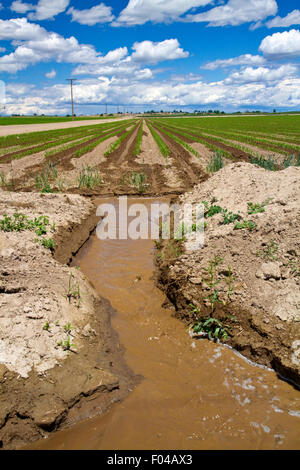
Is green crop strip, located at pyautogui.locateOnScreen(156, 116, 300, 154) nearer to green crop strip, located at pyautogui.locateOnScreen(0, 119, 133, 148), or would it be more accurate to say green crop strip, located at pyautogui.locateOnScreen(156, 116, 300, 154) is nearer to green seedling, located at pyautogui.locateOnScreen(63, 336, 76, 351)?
green crop strip, located at pyautogui.locateOnScreen(0, 119, 133, 148)

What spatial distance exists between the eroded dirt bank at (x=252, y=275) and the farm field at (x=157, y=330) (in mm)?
22

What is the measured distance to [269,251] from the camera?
18.7 feet

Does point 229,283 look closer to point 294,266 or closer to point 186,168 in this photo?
→ point 294,266

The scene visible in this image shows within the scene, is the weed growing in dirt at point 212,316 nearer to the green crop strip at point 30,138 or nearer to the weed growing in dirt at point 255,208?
the weed growing in dirt at point 255,208

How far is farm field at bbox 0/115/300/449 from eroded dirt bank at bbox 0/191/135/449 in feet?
0.05

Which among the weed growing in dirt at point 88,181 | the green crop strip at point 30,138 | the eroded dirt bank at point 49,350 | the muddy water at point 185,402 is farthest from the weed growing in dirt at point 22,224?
the green crop strip at point 30,138

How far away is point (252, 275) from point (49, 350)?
3472 mm

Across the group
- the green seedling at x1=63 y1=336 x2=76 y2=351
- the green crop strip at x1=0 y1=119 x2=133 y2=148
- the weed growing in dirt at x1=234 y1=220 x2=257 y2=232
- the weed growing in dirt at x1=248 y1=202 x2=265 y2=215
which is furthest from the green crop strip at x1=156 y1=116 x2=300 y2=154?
the green seedling at x1=63 y1=336 x2=76 y2=351

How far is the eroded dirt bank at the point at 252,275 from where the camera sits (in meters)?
4.40

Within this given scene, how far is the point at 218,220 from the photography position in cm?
763

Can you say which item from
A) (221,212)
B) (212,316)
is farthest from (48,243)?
(221,212)

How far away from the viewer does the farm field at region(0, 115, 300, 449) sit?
334 cm

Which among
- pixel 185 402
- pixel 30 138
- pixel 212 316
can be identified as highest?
pixel 30 138
